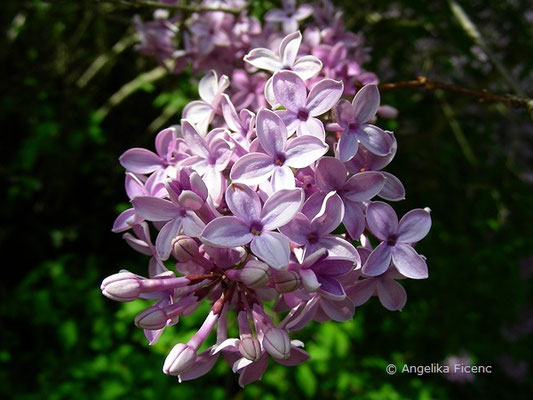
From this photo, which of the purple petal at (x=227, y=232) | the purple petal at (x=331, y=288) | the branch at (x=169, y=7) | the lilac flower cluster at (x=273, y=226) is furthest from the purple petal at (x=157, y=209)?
the branch at (x=169, y=7)

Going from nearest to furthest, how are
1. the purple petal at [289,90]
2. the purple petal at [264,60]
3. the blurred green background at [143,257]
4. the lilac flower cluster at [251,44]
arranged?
the purple petal at [289,90]
the purple petal at [264,60]
the lilac flower cluster at [251,44]
the blurred green background at [143,257]

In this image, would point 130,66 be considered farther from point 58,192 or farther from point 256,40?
point 256,40

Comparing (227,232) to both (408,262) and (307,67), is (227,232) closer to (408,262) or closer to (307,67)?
(408,262)

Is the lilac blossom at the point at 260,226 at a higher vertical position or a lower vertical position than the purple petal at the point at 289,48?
lower

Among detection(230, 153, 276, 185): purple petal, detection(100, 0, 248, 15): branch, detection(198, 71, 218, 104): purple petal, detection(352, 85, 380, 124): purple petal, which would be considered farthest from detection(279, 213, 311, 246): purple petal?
detection(100, 0, 248, 15): branch

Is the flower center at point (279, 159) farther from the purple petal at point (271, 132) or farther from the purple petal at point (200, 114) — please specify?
the purple petal at point (200, 114)

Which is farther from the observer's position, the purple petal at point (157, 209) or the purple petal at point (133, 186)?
the purple petal at point (133, 186)

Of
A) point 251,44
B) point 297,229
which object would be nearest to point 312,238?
point 297,229

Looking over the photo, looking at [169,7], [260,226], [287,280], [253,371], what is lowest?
[253,371]
